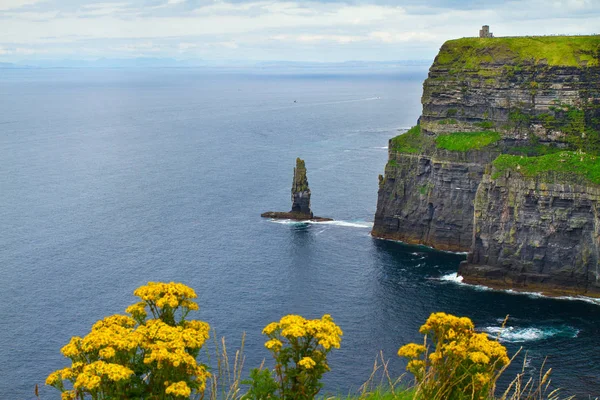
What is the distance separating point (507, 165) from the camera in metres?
103

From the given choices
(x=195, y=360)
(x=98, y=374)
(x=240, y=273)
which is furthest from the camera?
(x=240, y=273)

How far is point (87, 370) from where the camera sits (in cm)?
1516

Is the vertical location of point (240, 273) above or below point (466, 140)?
below

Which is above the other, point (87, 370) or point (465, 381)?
point (87, 370)

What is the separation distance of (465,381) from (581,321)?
75.4 m

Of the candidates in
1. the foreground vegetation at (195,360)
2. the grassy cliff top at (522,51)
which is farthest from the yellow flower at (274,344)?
the grassy cliff top at (522,51)

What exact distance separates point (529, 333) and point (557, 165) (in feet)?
86.4

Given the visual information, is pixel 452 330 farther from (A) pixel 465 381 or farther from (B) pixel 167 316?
(B) pixel 167 316

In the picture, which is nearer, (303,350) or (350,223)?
(303,350)

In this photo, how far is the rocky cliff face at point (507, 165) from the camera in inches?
3866

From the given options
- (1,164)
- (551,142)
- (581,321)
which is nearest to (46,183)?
→ (1,164)

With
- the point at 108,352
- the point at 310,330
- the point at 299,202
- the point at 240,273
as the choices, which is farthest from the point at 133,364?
the point at 299,202

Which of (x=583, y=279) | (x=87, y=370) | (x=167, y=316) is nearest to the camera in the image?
(x=87, y=370)

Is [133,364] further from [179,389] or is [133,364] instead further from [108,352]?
[179,389]
